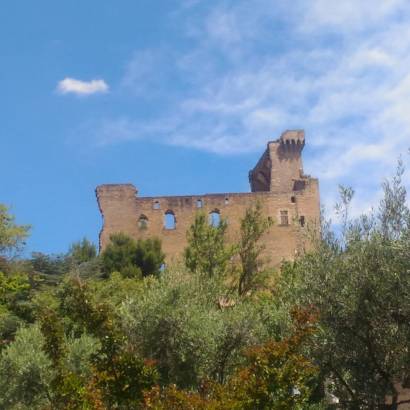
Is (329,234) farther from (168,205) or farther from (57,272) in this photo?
(168,205)

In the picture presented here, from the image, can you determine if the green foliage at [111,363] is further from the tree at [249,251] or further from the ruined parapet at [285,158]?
the ruined parapet at [285,158]

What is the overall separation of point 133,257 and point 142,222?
18.4ft

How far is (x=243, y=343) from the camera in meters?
13.4

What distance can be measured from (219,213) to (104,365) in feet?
105

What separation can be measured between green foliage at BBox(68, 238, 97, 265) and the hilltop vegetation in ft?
58.8

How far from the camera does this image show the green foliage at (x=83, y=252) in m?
34.3

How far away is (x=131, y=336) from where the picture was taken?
1316cm

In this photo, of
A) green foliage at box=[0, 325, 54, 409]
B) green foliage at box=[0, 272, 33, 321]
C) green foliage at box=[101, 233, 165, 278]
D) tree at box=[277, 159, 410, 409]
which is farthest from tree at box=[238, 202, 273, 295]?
tree at box=[277, 159, 410, 409]

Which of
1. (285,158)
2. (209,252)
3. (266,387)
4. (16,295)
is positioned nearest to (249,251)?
(209,252)

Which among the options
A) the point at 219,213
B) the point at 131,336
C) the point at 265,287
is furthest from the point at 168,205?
the point at 131,336

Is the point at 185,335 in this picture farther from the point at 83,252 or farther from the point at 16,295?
the point at 83,252

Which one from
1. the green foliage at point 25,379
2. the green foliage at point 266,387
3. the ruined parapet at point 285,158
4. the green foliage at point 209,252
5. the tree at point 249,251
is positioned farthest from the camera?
the ruined parapet at point 285,158

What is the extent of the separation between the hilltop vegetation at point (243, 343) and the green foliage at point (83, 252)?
1791 centimetres

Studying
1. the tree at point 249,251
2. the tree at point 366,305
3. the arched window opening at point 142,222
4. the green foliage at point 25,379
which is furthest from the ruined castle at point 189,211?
the tree at point 366,305
